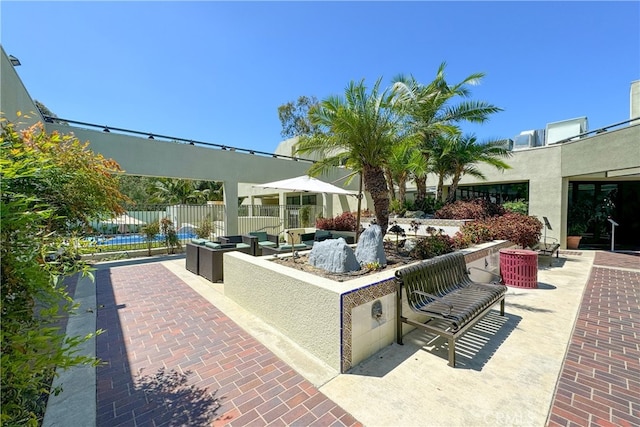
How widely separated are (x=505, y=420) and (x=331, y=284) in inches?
89.4

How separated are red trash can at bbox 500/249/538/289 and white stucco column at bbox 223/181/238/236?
11.1 m

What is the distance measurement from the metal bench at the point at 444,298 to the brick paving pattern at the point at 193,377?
1802 millimetres

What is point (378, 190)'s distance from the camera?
705cm

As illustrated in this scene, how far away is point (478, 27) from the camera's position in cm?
905

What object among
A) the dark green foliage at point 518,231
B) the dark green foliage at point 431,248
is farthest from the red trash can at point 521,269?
the dark green foliage at point 518,231

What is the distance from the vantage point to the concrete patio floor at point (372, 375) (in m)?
2.67

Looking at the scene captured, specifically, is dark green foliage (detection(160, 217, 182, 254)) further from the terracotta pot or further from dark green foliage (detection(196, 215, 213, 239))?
the terracotta pot

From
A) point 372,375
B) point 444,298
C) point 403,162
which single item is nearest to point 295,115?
point 403,162

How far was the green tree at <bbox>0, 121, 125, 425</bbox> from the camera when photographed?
1.62 meters

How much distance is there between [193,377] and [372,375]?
224 centimetres

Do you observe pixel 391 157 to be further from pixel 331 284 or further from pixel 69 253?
pixel 69 253

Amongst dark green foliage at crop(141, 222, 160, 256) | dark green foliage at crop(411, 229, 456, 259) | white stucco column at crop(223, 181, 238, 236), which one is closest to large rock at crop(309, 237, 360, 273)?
dark green foliage at crop(411, 229, 456, 259)

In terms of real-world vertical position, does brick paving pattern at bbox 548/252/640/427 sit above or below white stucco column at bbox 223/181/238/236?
below

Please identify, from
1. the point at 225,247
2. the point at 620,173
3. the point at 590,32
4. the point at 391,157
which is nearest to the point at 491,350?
the point at 391,157
